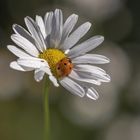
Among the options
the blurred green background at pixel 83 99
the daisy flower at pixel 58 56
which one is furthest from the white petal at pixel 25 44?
the blurred green background at pixel 83 99

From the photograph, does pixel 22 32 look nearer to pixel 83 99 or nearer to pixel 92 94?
pixel 92 94

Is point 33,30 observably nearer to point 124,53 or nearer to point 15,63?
point 15,63

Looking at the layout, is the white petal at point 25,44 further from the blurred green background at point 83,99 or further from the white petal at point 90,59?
the blurred green background at point 83,99

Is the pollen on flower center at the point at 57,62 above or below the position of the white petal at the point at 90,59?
above

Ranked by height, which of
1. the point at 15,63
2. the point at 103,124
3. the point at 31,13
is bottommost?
the point at 103,124

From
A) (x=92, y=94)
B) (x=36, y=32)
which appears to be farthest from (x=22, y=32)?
(x=92, y=94)

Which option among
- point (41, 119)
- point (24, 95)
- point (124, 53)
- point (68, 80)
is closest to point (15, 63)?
point (68, 80)

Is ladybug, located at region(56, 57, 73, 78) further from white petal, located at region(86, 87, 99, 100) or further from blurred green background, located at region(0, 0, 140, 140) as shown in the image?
blurred green background, located at region(0, 0, 140, 140)
